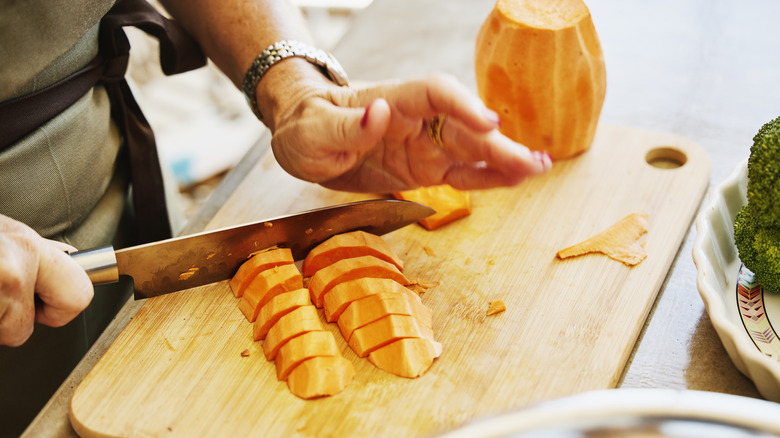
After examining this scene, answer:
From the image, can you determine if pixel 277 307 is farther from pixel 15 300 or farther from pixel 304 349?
pixel 15 300

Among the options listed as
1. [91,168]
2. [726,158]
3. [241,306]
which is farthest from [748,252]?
[91,168]

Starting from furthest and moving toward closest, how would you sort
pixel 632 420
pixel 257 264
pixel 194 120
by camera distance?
pixel 194 120, pixel 257 264, pixel 632 420

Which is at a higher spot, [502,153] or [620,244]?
[502,153]

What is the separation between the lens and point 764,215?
1330 mm

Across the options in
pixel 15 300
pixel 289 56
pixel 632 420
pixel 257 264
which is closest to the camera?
pixel 632 420

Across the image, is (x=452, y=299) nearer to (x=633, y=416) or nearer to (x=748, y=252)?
(x=748, y=252)

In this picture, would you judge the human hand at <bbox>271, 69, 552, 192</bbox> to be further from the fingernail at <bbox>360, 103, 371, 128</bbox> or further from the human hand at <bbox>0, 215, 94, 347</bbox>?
the human hand at <bbox>0, 215, 94, 347</bbox>

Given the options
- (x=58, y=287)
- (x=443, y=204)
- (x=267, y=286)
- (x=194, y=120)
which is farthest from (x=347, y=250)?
(x=194, y=120)

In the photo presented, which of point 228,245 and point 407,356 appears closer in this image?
A: point 407,356

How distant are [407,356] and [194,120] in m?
3.51

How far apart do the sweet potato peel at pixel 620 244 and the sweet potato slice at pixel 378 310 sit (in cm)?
41

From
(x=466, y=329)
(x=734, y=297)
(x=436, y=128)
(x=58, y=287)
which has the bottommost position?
(x=466, y=329)

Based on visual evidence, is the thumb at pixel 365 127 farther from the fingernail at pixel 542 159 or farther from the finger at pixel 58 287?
the finger at pixel 58 287

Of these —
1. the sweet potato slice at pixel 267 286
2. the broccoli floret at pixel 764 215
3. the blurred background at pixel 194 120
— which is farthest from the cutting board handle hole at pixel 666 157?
the blurred background at pixel 194 120
